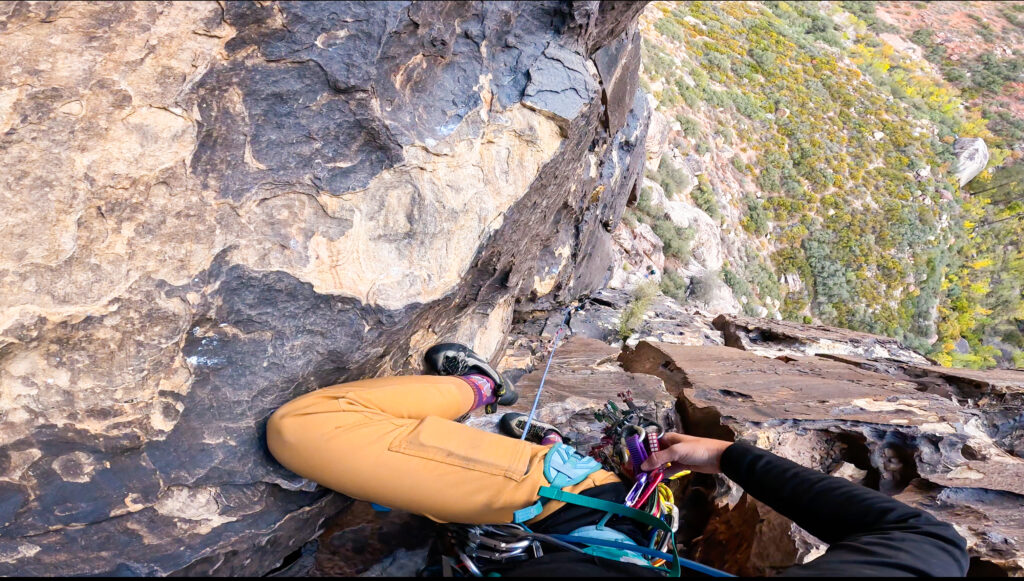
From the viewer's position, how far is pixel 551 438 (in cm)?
292

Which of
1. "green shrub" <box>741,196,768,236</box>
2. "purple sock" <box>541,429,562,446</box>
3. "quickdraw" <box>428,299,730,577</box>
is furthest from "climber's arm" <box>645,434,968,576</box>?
"green shrub" <box>741,196,768,236</box>

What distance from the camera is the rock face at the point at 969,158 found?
15.8 metres

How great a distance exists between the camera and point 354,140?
96.0 inches

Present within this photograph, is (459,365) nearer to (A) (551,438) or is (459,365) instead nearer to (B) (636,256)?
(A) (551,438)

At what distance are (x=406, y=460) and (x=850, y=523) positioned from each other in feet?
5.00

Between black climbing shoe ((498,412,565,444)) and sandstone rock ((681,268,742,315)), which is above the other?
black climbing shoe ((498,412,565,444))

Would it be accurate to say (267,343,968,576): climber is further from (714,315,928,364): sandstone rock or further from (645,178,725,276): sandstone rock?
(645,178,725,276): sandstone rock

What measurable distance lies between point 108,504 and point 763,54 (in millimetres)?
17978

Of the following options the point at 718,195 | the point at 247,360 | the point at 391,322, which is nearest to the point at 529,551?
the point at 391,322

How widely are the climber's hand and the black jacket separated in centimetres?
8

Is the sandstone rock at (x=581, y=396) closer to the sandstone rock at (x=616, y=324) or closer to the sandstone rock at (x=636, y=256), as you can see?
the sandstone rock at (x=616, y=324)

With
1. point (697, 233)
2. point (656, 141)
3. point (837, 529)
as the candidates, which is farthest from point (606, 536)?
point (656, 141)

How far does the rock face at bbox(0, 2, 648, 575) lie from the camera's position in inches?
77.6

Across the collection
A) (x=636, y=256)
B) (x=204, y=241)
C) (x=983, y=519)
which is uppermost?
(x=204, y=241)
